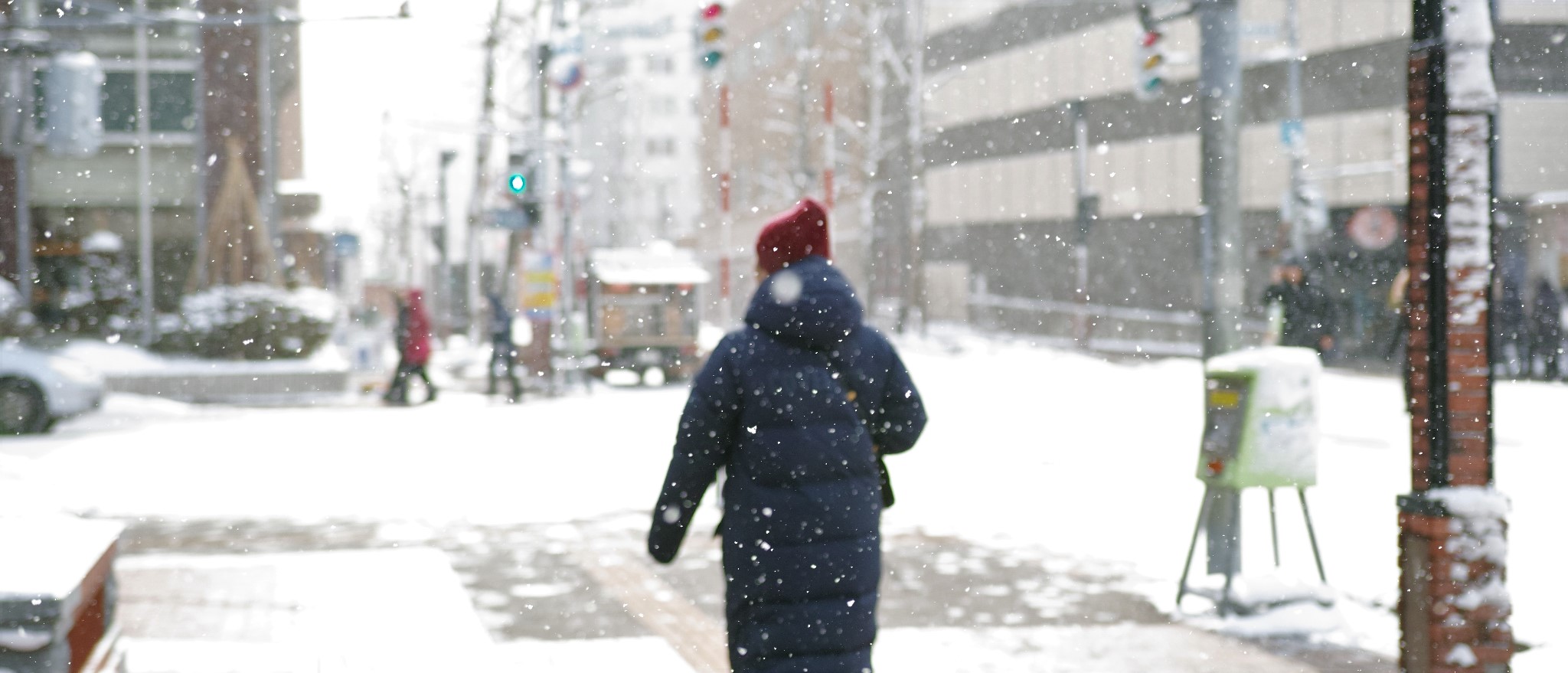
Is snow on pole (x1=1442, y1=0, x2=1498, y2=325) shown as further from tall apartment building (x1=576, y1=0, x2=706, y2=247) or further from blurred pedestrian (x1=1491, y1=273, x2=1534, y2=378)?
tall apartment building (x1=576, y1=0, x2=706, y2=247)

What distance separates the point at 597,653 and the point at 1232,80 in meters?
4.79

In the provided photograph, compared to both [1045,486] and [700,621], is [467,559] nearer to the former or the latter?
[700,621]

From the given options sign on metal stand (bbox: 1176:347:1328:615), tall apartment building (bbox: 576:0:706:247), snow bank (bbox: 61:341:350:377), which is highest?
tall apartment building (bbox: 576:0:706:247)

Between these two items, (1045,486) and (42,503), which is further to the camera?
(1045,486)

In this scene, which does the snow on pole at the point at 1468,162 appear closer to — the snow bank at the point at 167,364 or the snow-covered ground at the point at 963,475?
the snow-covered ground at the point at 963,475

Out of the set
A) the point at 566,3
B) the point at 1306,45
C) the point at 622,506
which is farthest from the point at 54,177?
the point at 1306,45

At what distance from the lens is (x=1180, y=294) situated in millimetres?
42344

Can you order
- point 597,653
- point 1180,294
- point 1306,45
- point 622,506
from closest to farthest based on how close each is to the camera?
point 597,653, point 622,506, point 1306,45, point 1180,294

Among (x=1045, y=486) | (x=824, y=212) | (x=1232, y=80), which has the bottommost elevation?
(x=1045, y=486)

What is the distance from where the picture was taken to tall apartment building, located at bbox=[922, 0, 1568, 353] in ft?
106

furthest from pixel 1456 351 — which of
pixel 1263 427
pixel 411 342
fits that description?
pixel 411 342

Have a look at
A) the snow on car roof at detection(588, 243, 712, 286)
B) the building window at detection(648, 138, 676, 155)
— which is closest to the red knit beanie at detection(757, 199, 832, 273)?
the snow on car roof at detection(588, 243, 712, 286)

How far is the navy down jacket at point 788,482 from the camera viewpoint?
12.0ft

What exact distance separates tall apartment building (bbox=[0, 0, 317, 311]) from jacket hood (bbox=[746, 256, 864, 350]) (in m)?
27.2
